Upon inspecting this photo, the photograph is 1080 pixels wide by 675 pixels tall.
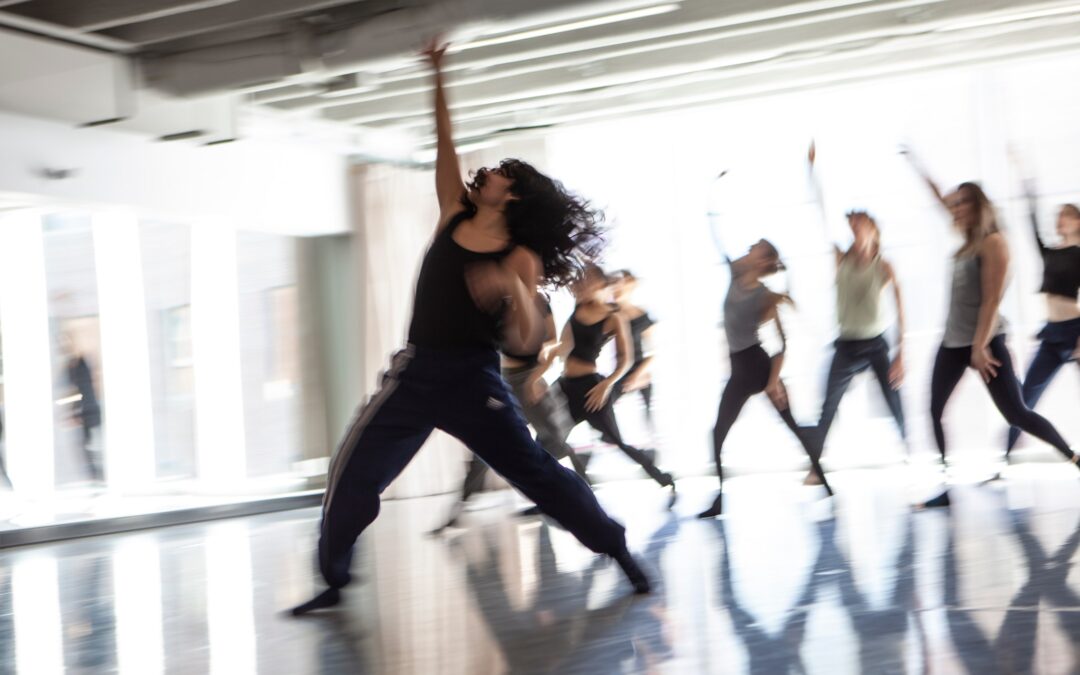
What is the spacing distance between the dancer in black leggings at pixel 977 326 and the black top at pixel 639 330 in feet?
8.15

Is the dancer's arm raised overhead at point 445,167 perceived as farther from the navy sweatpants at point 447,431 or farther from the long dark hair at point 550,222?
the navy sweatpants at point 447,431

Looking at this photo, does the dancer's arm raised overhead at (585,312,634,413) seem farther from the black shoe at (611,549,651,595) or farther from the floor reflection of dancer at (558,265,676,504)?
the black shoe at (611,549,651,595)

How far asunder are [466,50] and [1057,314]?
11.3 ft

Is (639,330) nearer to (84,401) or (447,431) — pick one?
(84,401)

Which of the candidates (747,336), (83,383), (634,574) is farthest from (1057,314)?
(83,383)

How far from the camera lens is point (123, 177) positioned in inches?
282

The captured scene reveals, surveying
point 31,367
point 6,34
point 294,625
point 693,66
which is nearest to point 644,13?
point 693,66

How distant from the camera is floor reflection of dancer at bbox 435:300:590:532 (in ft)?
19.0

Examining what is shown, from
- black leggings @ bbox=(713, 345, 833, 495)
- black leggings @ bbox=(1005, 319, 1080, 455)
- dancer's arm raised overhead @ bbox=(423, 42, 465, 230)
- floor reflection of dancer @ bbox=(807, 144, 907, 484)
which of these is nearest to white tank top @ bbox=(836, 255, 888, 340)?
floor reflection of dancer @ bbox=(807, 144, 907, 484)

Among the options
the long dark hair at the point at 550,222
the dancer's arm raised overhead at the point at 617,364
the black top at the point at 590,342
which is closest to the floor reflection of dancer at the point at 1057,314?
the dancer's arm raised overhead at the point at 617,364

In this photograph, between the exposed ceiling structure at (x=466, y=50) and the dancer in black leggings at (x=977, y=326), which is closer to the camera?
the dancer in black leggings at (x=977, y=326)

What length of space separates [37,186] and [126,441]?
6.78 feet

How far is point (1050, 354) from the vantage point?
6.21 metres

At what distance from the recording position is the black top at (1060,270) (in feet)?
20.4
